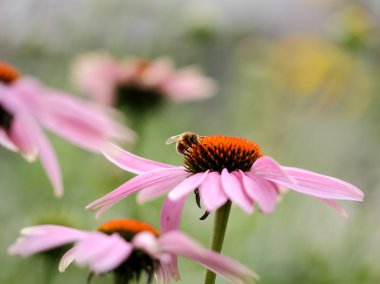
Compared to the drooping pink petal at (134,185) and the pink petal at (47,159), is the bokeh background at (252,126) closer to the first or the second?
the pink petal at (47,159)

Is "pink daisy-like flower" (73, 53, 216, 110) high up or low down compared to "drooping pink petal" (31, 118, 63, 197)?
up

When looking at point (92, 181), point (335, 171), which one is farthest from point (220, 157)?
point (335, 171)

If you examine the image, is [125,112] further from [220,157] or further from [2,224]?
[220,157]

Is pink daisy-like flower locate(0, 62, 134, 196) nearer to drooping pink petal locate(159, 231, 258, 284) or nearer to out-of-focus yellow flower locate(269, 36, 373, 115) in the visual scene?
drooping pink petal locate(159, 231, 258, 284)

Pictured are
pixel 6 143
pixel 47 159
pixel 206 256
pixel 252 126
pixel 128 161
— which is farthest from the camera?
pixel 252 126

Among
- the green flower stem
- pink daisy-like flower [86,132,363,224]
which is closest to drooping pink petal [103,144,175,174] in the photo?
pink daisy-like flower [86,132,363,224]

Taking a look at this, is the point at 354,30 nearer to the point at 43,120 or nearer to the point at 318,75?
the point at 318,75

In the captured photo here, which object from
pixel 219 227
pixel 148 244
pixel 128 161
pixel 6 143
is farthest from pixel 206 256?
pixel 6 143
